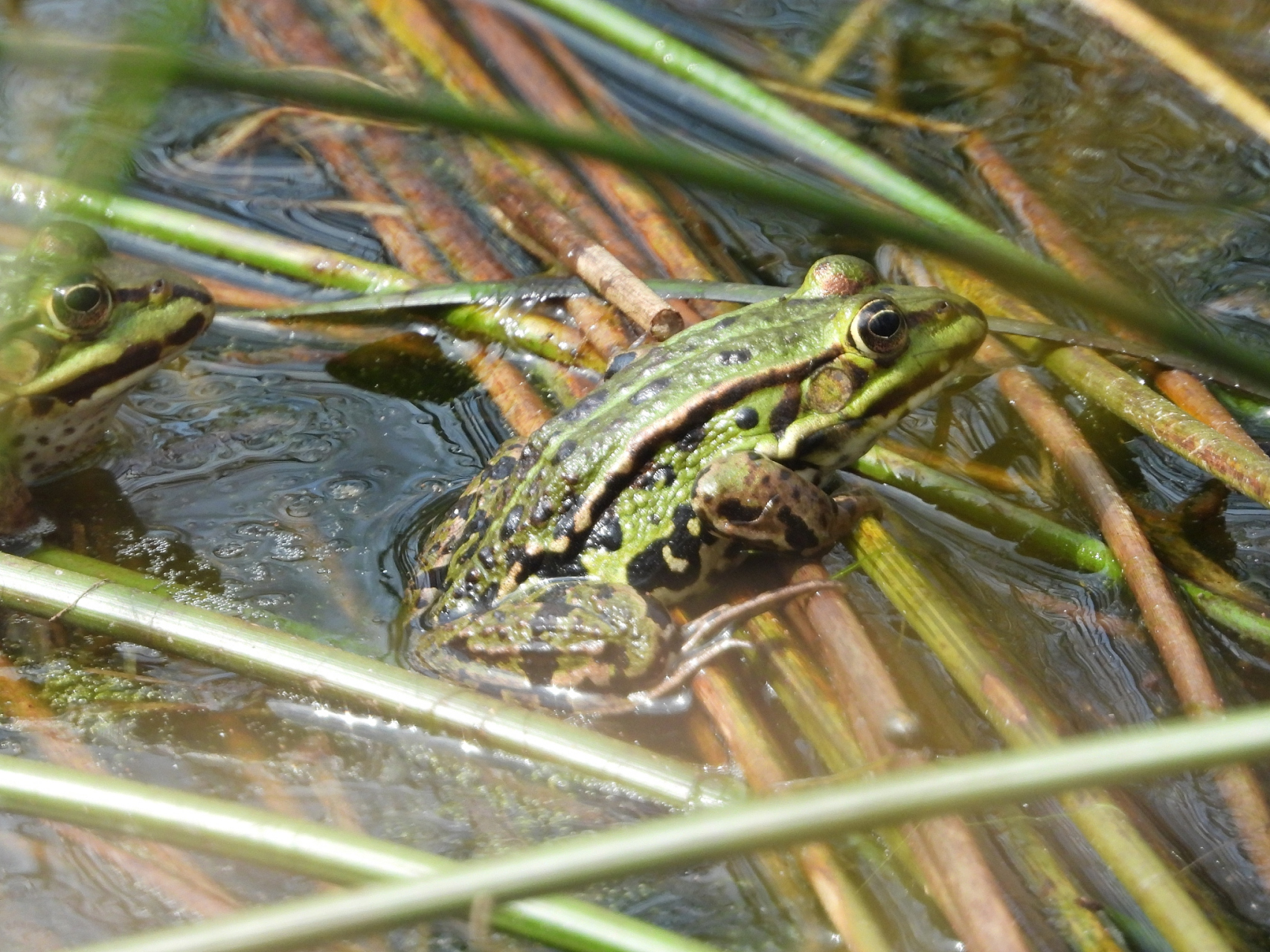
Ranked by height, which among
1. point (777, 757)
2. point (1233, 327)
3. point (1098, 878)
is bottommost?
point (777, 757)

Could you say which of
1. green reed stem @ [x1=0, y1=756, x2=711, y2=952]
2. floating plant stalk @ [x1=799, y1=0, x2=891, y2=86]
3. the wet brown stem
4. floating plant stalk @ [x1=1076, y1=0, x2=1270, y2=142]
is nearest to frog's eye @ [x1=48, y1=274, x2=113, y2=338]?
green reed stem @ [x1=0, y1=756, x2=711, y2=952]

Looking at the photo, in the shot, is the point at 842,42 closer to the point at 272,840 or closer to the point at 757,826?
the point at 272,840

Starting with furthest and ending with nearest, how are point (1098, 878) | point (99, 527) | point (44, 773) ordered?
point (99, 527) → point (1098, 878) → point (44, 773)

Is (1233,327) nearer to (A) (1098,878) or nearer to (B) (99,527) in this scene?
(A) (1098,878)

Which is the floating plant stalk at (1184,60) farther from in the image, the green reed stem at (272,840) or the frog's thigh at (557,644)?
the green reed stem at (272,840)

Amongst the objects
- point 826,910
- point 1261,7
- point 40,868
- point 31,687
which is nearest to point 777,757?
point 826,910

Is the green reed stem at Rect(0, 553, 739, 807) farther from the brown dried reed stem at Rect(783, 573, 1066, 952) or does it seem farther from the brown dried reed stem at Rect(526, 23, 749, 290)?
the brown dried reed stem at Rect(526, 23, 749, 290)
